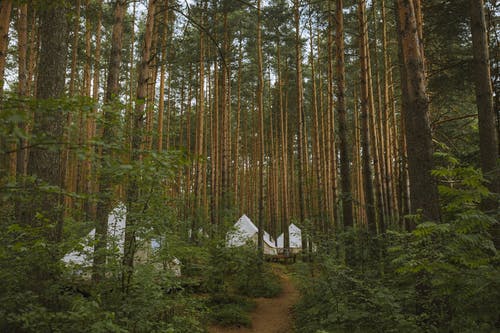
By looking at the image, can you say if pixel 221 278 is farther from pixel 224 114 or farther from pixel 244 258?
pixel 224 114

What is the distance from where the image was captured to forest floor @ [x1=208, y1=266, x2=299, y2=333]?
680 centimetres

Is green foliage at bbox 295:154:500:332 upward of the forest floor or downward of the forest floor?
upward

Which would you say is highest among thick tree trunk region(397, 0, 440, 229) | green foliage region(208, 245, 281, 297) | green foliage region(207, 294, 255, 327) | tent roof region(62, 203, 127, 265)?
thick tree trunk region(397, 0, 440, 229)

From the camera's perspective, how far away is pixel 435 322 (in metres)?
3.90

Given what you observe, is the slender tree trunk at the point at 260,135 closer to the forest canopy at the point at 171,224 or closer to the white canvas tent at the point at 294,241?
the forest canopy at the point at 171,224

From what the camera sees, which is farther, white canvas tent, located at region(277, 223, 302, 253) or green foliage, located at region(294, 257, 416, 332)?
white canvas tent, located at region(277, 223, 302, 253)

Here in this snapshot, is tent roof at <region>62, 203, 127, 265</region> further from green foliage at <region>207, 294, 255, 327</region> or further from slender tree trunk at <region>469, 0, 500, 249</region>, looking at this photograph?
slender tree trunk at <region>469, 0, 500, 249</region>

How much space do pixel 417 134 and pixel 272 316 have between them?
5520mm

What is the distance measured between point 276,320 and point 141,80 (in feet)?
19.5

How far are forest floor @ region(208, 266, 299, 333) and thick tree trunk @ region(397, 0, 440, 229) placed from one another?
384 centimetres

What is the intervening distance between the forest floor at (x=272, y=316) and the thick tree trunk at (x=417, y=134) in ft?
12.6

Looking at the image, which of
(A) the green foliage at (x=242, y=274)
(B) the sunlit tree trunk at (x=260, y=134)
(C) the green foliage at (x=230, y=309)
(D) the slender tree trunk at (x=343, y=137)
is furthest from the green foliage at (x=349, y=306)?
(B) the sunlit tree trunk at (x=260, y=134)

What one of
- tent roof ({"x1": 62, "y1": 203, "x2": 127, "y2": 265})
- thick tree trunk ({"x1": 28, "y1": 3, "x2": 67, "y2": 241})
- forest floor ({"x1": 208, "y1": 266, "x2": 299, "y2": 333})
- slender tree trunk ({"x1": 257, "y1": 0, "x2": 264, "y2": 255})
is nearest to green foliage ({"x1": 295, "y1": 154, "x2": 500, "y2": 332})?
forest floor ({"x1": 208, "y1": 266, "x2": 299, "y2": 333})

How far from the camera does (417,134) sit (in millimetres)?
4457
